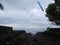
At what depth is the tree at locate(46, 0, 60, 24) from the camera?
32281 mm

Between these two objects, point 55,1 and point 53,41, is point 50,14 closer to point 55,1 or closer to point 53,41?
point 55,1

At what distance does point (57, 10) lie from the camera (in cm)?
3269

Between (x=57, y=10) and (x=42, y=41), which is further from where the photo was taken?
(x=57, y=10)

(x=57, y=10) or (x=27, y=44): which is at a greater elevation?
(x=57, y=10)

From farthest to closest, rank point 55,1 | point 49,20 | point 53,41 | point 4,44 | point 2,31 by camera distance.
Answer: point 49,20
point 55,1
point 53,41
point 2,31
point 4,44

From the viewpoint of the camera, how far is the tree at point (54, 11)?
3228 cm

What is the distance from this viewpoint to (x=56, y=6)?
107 feet

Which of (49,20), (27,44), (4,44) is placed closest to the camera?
(4,44)

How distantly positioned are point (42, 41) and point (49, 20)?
15.1 metres

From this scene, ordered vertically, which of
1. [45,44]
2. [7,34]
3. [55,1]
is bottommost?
[45,44]

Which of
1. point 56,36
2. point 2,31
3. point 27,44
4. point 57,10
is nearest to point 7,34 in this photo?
point 2,31

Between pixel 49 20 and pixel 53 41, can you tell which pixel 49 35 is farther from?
pixel 49 20

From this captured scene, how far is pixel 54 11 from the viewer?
3312 cm

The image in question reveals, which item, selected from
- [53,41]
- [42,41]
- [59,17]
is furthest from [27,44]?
[59,17]
